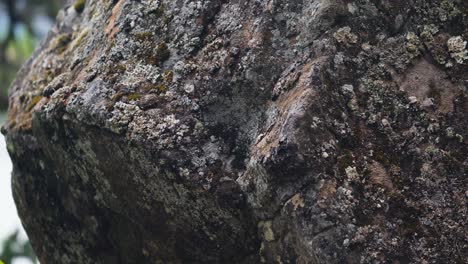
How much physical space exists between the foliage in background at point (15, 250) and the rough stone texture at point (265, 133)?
222 cm

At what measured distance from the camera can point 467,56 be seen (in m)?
3.38

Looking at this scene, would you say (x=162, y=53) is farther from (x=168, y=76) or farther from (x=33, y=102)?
(x=33, y=102)

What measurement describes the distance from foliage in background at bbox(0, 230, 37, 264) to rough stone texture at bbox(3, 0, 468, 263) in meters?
2.22

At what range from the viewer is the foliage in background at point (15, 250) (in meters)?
6.13

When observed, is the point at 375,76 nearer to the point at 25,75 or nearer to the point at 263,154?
the point at 263,154


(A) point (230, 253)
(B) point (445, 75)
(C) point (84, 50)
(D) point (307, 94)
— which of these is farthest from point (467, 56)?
(C) point (84, 50)

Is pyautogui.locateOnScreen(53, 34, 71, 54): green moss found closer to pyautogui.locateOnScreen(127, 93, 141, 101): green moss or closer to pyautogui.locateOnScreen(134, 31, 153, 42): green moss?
pyautogui.locateOnScreen(134, 31, 153, 42): green moss

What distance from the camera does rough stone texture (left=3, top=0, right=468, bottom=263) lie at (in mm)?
3086

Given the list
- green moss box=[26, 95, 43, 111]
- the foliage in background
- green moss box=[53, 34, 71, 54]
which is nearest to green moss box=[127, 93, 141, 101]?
green moss box=[26, 95, 43, 111]

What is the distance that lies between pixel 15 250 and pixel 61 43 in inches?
86.8

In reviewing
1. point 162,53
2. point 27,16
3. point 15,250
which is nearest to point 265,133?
point 162,53

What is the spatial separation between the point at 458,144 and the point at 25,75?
2.51 meters

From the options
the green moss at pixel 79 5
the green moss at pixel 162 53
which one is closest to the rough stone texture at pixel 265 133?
the green moss at pixel 162 53

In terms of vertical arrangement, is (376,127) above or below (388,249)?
above
